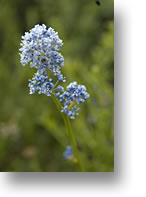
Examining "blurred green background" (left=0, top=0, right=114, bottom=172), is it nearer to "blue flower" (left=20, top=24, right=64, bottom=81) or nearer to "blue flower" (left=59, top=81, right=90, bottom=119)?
"blue flower" (left=59, top=81, right=90, bottom=119)

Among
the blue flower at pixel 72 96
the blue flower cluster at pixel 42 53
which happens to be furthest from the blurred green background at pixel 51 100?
the blue flower cluster at pixel 42 53

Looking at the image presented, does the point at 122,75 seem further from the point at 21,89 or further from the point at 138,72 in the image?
the point at 21,89

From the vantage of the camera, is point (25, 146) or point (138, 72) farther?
point (25, 146)

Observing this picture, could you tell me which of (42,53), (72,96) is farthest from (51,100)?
(42,53)

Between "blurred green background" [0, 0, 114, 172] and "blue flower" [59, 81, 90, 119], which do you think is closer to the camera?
"blue flower" [59, 81, 90, 119]

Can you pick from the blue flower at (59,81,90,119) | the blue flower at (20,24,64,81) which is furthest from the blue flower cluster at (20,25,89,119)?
the blue flower at (59,81,90,119)

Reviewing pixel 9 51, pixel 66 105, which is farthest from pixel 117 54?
pixel 9 51

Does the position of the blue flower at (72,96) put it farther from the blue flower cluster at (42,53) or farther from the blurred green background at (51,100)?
the blurred green background at (51,100)
